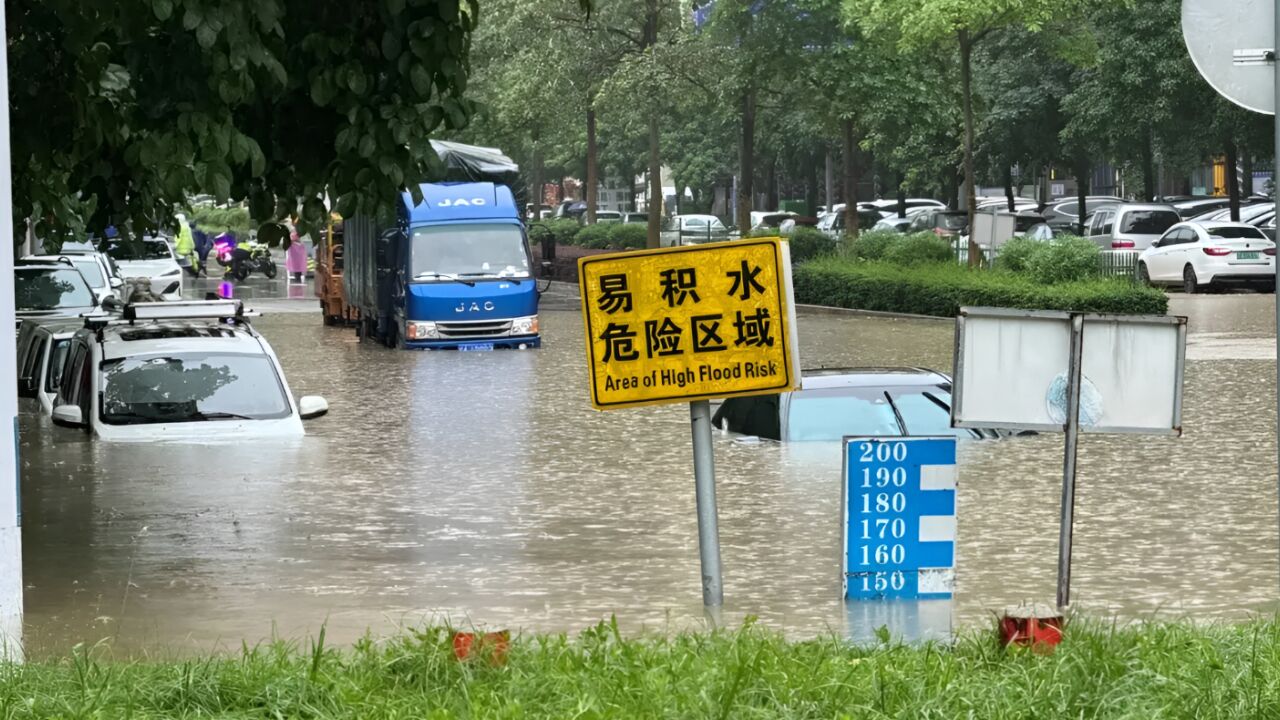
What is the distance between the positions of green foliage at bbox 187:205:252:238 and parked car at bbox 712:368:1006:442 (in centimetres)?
4418

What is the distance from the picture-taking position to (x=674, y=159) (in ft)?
261

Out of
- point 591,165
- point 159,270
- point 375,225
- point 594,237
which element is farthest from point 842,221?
point 375,225

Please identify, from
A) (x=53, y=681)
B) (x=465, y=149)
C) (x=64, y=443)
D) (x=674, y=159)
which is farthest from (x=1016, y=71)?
(x=53, y=681)

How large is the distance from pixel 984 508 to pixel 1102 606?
140 inches

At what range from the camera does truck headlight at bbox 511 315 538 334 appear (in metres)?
30.0

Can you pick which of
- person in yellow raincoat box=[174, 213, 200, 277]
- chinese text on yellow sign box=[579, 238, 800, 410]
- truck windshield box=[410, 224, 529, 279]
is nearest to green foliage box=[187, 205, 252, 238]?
person in yellow raincoat box=[174, 213, 200, 277]

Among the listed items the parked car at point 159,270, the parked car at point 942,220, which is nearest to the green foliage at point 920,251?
the parked car at point 159,270

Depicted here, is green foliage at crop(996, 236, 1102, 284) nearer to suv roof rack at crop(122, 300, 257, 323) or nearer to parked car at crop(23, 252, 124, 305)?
parked car at crop(23, 252, 124, 305)

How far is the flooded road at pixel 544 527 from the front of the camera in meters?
9.83

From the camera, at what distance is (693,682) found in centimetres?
650

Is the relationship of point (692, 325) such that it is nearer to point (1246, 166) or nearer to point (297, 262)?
point (297, 262)

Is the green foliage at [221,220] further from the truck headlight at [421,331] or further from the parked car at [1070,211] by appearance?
the truck headlight at [421,331]

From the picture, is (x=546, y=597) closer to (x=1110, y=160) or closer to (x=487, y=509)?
(x=487, y=509)

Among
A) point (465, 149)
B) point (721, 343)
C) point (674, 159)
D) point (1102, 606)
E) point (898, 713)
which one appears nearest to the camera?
point (898, 713)
